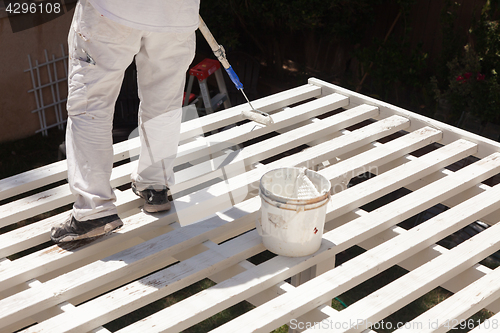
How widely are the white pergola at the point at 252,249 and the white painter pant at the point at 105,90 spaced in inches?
8.7

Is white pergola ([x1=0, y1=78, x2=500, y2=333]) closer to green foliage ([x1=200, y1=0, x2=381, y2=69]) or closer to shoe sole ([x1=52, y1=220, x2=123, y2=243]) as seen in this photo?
shoe sole ([x1=52, y1=220, x2=123, y2=243])

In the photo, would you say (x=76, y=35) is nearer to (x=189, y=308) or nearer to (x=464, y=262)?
(x=189, y=308)

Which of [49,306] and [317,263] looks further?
[317,263]

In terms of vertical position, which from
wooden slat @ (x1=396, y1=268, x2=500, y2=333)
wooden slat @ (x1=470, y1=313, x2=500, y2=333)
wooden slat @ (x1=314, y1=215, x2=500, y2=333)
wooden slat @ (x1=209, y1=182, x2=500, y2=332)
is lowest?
wooden slat @ (x1=470, y1=313, x2=500, y2=333)

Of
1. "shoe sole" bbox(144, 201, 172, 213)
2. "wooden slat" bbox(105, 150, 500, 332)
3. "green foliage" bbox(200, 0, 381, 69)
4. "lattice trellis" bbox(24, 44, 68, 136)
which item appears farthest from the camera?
"green foliage" bbox(200, 0, 381, 69)

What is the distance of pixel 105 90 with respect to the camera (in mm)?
1535

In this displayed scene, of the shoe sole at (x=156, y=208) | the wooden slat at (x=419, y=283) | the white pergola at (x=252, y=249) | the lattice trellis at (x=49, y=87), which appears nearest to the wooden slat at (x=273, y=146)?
the white pergola at (x=252, y=249)

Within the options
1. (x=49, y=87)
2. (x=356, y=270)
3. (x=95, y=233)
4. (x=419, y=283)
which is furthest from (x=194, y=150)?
(x=49, y=87)

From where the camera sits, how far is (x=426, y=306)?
9.43 feet

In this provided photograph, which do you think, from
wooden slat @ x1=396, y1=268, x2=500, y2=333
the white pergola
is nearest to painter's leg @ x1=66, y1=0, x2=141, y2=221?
the white pergola

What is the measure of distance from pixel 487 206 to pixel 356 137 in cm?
64

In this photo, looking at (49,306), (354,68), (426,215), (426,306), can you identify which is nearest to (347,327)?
(49,306)

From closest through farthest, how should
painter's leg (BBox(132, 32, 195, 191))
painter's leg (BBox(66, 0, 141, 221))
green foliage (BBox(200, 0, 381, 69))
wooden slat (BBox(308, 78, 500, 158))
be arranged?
painter's leg (BBox(66, 0, 141, 221))
painter's leg (BBox(132, 32, 195, 191))
wooden slat (BBox(308, 78, 500, 158))
green foliage (BBox(200, 0, 381, 69))

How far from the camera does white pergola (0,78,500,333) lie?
1.41 metres
